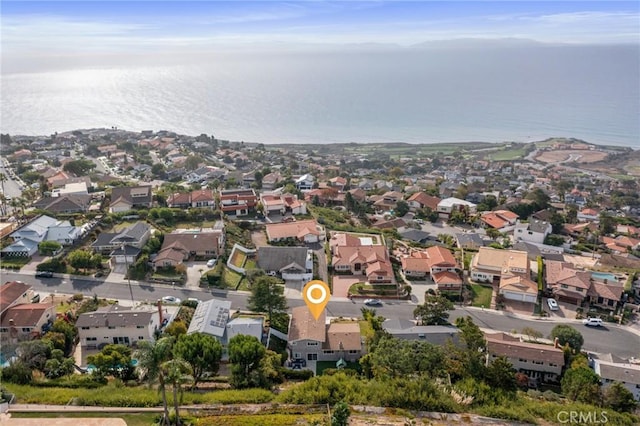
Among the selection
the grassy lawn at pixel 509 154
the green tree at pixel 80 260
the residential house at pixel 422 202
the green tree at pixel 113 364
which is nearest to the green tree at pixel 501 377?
the green tree at pixel 113 364

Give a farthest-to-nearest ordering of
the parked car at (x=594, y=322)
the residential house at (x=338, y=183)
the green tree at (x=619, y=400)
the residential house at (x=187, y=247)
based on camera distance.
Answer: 1. the residential house at (x=338, y=183)
2. the residential house at (x=187, y=247)
3. the parked car at (x=594, y=322)
4. the green tree at (x=619, y=400)

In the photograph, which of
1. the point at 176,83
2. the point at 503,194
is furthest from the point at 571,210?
the point at 176,83

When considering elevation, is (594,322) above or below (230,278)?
below

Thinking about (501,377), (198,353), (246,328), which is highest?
(198,353)

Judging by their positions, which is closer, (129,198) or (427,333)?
(427,333)

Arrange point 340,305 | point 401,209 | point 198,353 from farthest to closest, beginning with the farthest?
point 401,209 → point 340,305 → point 198,353

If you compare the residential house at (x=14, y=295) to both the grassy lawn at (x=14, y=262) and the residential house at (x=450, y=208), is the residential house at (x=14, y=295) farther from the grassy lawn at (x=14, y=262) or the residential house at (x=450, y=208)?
the residential house at (x=450, y=208)

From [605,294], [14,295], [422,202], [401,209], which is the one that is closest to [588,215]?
[422,202]

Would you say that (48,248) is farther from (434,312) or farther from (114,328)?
(434,312)

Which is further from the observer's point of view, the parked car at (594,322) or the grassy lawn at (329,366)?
the parked car at (594,322)
